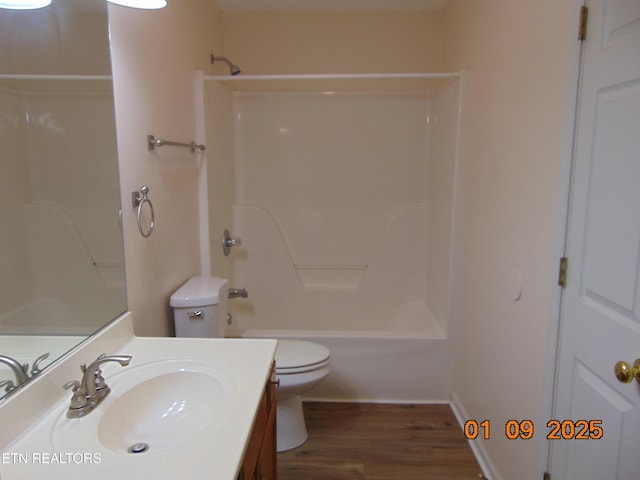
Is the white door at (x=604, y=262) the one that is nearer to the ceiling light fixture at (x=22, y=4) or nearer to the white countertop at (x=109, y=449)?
the white countertop at (x=109, y=449)

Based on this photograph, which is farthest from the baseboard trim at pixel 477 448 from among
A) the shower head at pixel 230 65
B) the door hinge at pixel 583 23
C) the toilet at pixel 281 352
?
the shower head at pixel 230 65

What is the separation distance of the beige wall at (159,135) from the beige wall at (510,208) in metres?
1.46

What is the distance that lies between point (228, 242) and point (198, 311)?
3.24 feet

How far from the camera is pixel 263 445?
4.06 ft

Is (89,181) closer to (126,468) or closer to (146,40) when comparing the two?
(146,40)

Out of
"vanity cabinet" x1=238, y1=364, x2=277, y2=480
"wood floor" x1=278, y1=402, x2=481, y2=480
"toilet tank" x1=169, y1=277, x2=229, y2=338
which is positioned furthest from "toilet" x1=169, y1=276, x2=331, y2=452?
"vanity cabinet" x1=238, y1=364, x2=277, y2=480

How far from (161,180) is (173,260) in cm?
39

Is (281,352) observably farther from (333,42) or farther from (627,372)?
(333,42)

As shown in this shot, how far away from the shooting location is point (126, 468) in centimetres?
80

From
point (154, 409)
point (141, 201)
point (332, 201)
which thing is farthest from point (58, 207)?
point (332, 201)

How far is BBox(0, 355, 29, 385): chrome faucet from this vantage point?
956 mm

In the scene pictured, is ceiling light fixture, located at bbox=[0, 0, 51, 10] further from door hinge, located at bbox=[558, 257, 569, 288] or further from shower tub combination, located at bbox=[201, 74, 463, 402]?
shower tub combination, located at bbox=[201, 74, 463, 402]

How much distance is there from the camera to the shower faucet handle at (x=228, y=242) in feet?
9.20

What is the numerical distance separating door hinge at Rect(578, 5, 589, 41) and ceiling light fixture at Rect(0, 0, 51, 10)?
4.84ft
